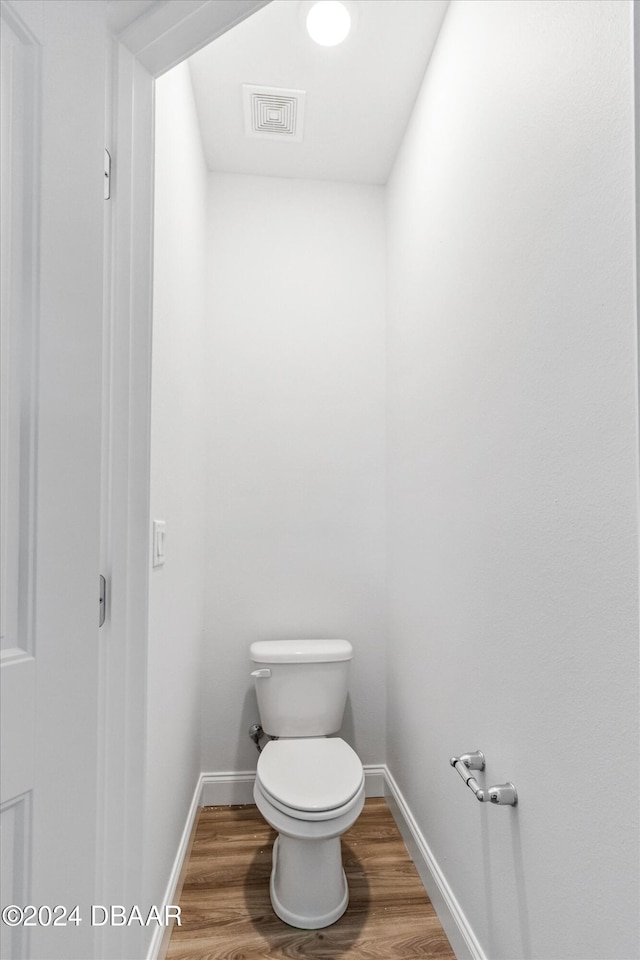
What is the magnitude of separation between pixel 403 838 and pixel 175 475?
1.49 metres

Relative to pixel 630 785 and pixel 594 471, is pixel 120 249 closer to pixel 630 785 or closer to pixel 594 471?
pixel 594 471

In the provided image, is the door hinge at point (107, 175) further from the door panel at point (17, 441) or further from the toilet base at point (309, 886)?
the toilet base at point (309, 886)

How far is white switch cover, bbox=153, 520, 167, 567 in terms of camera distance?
1366mm

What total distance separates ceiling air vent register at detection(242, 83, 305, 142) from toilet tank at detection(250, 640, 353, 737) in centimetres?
193

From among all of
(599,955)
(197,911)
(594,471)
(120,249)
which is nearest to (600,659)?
(594,471)

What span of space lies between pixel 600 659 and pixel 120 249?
0.99 meters

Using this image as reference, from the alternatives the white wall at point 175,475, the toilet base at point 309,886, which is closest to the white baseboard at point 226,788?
the white wall at point 175,475

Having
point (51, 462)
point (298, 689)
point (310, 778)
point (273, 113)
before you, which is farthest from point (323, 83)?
point (310, 778)

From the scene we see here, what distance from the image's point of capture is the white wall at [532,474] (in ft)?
2.71

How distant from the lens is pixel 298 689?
82.7 inches

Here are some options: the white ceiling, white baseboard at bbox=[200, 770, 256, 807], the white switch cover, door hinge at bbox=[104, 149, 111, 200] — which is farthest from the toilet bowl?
the white ceiling

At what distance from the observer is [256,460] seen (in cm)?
236

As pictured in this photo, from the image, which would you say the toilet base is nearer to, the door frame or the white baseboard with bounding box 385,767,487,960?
the white baseboard with bounding box 385,767,487,960

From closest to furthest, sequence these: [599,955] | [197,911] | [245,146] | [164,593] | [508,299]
Result: [599,955], [508,299], [164,593], [197,911], [245,146]
